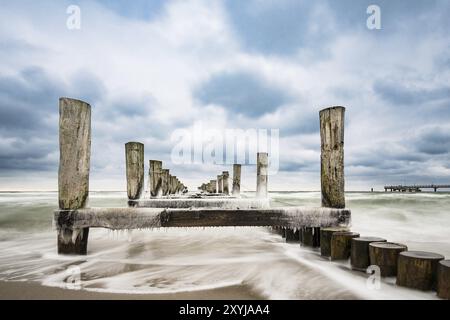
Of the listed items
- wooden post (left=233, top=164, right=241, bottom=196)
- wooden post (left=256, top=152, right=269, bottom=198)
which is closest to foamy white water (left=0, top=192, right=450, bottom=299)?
wooden post (left=256, top=152, right=269, bottom=198)

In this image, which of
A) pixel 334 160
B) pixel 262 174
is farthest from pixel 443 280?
pixel 262 174

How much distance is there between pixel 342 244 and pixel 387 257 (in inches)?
25.3

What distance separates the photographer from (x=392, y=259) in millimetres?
2545

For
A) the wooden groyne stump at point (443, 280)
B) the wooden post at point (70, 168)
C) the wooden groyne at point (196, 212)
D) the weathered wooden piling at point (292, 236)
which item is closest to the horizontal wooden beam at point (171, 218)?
the wooden groyne at point (196, 212)

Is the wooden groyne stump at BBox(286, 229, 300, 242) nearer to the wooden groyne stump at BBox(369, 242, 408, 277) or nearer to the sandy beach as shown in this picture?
the wooden groyne stump at BBox(369, 242, 408, 277)

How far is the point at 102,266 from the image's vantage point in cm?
336

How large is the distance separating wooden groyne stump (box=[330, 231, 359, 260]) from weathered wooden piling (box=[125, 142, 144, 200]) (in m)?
4.54

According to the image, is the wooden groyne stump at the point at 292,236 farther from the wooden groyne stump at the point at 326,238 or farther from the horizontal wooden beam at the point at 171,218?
the horizontal wooden beam at the point at 171,218

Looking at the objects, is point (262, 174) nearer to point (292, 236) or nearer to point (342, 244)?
point (292, 236)

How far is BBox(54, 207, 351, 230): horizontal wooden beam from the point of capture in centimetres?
330

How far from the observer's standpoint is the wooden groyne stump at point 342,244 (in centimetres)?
316
